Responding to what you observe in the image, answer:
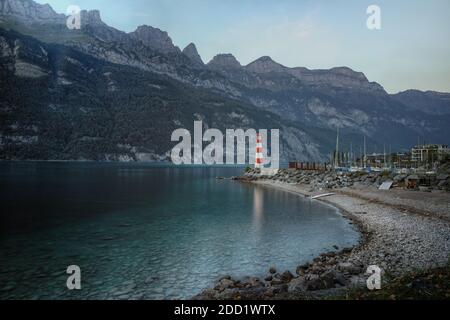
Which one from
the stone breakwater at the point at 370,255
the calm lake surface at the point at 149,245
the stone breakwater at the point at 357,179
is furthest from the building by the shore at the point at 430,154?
the calm lake surface at the point at 149,245

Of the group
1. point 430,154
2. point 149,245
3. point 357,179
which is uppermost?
point 430,154

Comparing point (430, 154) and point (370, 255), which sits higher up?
point (430, 154)

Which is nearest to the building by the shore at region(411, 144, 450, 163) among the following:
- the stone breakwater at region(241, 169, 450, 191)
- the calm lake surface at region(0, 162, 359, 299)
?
the stone breakwater at region(241, 169, 450, 191)

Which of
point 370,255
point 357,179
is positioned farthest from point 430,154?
point 370,255

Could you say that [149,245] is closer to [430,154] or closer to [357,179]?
[357,179]

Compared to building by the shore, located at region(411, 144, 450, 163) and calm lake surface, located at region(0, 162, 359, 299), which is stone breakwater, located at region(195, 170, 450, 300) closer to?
calm lake surface, located at region(0, 162, 359, 299)

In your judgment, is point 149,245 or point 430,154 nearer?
point 149,245

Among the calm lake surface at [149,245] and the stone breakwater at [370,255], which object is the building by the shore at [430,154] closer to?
the stone breakwater at [370,255]

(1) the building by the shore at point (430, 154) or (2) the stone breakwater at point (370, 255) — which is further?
(1) the building by the shore at point (430, 154)
